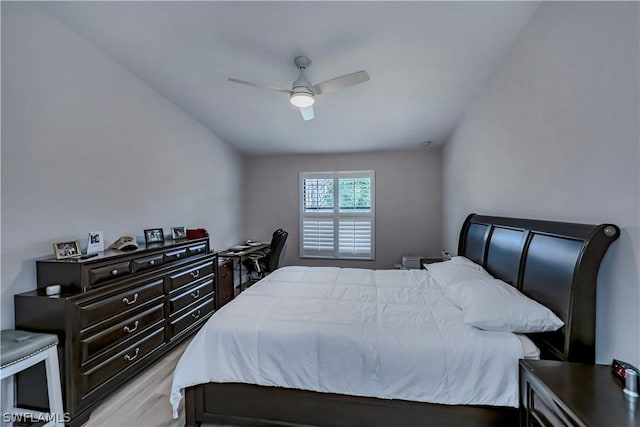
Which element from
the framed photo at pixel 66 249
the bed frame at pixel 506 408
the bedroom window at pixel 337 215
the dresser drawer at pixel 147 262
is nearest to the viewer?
the bed frame at pixel 506 408

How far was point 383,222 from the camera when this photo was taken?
4.84 meters

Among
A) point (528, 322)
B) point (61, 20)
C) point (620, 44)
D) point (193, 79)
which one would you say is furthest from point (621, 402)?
point (61, 20)

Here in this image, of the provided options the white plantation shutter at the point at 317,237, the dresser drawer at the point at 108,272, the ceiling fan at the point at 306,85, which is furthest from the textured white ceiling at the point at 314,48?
the white plantation shutter at the point at 317,237

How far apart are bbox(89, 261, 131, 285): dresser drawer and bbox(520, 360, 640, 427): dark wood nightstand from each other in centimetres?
269

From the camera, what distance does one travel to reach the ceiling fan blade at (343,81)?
82.7 inches

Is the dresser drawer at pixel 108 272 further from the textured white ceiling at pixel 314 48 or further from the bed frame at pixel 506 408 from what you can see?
the textured white ceiling at pixel 314 48

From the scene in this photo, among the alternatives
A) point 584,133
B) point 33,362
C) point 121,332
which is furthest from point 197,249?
point 584,133

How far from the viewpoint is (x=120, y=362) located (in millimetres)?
2057

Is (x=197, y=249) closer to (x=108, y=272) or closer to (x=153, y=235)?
(x=153, y=235)

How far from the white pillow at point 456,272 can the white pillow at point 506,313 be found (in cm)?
37

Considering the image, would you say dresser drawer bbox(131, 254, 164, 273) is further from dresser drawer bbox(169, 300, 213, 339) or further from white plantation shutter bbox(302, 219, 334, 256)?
white plantation shutter bbox(302, 219, 334, 256)

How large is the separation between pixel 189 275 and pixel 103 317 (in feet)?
3.12

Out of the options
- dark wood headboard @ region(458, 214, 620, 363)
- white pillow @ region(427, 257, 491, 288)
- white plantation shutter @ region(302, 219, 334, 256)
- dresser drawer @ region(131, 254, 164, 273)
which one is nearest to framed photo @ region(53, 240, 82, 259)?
dresser drawer @ region(131, 254, 164, 273)

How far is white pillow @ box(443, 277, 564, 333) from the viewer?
140 cm
